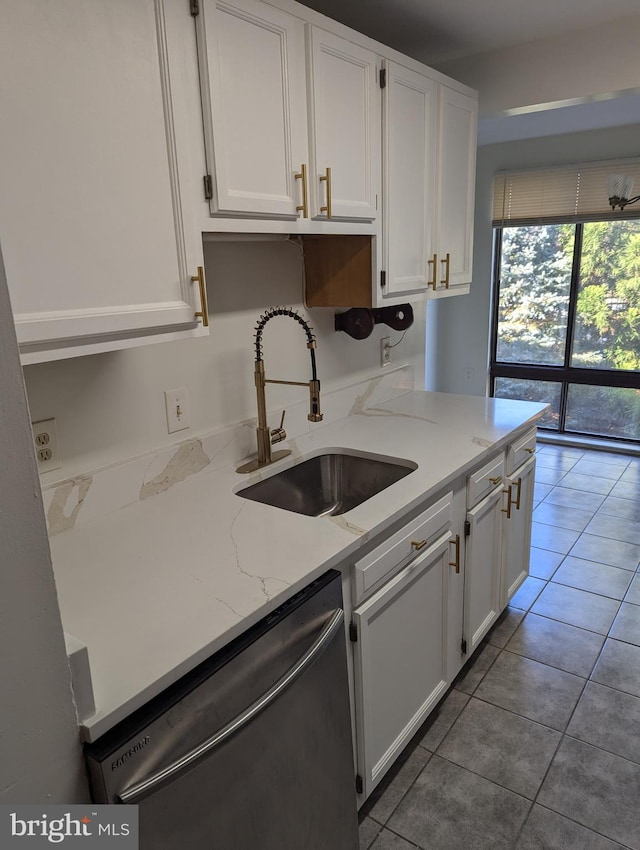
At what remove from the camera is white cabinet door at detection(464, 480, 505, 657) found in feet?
7.06

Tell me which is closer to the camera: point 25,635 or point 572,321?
point 25,635

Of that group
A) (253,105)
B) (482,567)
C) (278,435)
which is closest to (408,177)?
(253,105)

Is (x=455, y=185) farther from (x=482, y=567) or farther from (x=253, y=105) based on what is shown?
(x=482, y=567)

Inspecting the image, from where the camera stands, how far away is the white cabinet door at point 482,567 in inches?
84.7

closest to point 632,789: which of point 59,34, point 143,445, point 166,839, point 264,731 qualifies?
point 264,731

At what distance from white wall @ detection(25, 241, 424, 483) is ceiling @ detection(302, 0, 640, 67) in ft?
2.94

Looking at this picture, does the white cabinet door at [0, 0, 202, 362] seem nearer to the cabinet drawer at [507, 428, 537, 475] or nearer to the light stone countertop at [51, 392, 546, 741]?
the light stone countertop at [51, 392, 546, 741]

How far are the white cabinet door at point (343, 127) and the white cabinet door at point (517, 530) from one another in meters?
1.26

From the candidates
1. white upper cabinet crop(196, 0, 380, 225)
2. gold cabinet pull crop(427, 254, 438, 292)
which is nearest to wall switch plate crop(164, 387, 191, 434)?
white upper cabinet crop(196, 0, 380, 225)

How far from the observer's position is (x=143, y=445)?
1.72m

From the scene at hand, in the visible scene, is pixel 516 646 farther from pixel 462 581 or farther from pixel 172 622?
pixel 172 622

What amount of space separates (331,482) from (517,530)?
0.97 metres

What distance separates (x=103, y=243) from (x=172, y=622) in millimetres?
768

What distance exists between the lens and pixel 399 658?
1.76 meters
